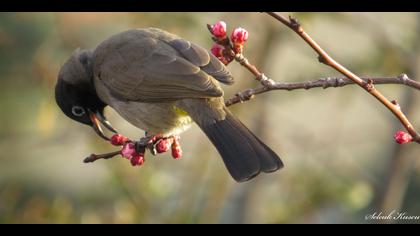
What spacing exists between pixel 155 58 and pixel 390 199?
2696 mm

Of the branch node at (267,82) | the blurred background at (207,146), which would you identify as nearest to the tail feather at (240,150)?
the branch node at (267,82)

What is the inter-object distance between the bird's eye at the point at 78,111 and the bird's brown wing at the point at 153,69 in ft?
0.84

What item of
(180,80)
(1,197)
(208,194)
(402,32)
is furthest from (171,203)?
(180,80)

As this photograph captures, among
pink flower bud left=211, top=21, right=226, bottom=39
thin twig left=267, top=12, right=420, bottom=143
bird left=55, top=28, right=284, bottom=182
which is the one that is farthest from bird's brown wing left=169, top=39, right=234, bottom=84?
thin twig left=267, top=12, right=420, bottom=143

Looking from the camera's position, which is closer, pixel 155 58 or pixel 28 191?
pixel 155 58

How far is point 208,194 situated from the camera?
6.76 meters

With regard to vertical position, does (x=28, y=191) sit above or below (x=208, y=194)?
below

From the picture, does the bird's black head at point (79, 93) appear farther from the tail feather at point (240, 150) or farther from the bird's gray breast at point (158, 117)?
the tail feather at point (240, 150)

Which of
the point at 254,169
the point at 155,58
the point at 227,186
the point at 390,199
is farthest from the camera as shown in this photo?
the point at 227,186

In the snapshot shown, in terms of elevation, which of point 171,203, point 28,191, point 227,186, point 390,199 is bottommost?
point 28,191

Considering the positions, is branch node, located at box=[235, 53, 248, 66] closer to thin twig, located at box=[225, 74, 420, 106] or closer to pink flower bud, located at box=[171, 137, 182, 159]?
thin twig, located at box=[225, 74, 420, 106]

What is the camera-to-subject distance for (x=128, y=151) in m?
3.72

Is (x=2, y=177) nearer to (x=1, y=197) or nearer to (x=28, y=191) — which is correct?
(x=28, y=191)

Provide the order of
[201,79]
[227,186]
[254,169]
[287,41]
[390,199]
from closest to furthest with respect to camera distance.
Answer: [254,169], [201,79], [390,199], [227,186], [287,41]
